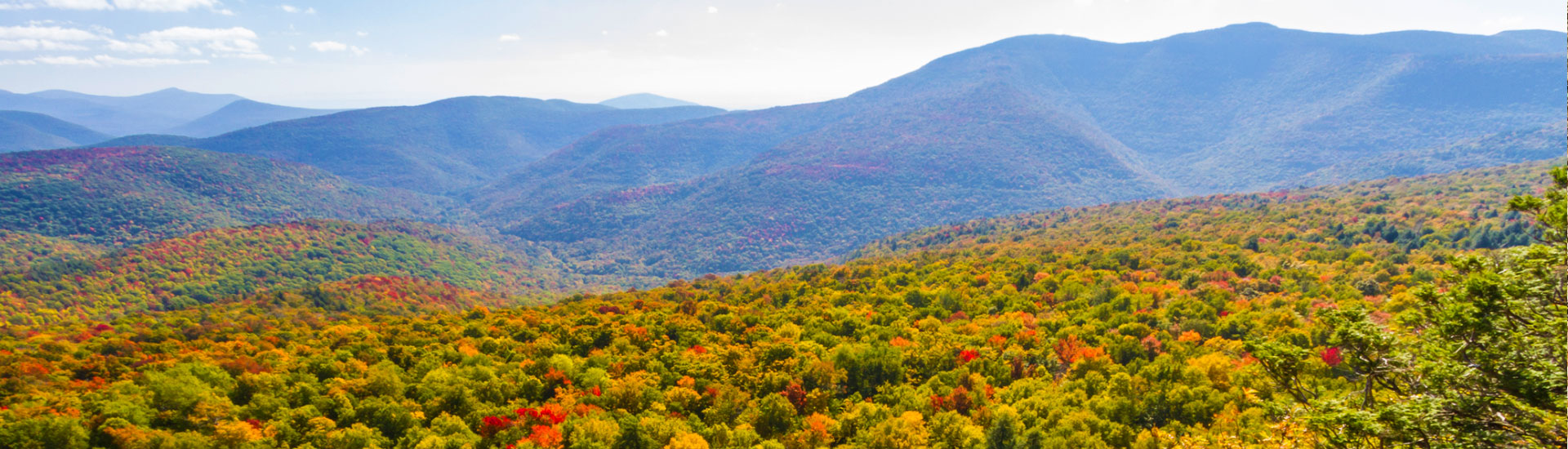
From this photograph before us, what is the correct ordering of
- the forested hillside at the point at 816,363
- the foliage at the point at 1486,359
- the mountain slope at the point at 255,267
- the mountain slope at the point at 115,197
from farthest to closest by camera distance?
the mountain slope at the point at 115,197, the mountain slope at the point at 255,267, the forested hillside at the point at 816,363, the foliage at the point at 1486,359

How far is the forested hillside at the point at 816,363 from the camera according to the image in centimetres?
2334

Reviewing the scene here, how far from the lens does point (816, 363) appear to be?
32219 mm

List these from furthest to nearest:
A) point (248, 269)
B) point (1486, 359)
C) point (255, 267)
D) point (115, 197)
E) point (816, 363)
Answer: point (115, 197) → point (255, 267) → point (248, 269) → point (816, 363) → point (1486, 359)

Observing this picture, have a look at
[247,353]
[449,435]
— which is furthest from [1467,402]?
[247,353]

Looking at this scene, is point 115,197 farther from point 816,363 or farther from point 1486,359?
point 1486,359

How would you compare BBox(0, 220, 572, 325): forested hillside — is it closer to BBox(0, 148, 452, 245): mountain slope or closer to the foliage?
BBox(0, 148, 452, 245): mountain slope

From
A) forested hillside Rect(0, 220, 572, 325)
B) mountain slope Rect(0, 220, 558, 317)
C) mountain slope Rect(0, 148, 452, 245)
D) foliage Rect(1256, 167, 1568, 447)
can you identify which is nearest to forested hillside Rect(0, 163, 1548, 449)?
foliage Rect(1256, 167, 1568, 447)

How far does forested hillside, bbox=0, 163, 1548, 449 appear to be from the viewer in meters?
23.3

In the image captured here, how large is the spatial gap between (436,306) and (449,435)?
60960 mm

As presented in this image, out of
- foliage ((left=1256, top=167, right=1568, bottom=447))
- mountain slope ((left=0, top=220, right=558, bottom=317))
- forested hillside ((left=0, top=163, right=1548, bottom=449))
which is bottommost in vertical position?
mountain slope ((left=0, top=220, right=558, bottom=317))

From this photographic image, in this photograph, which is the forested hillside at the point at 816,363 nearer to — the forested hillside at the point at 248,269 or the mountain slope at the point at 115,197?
the forested hillside at the point at 248,269

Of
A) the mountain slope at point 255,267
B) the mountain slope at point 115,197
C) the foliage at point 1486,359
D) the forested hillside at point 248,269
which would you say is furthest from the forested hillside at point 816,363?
the mountain slope at point 115,197

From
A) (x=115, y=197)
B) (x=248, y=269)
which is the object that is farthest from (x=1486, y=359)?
(x=115, y=197)

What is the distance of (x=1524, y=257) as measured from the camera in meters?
11.2
